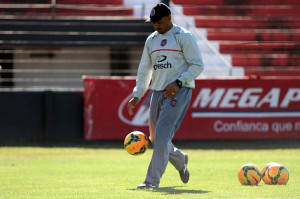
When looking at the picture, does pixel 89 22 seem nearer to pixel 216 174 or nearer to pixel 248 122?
pixel 248 122

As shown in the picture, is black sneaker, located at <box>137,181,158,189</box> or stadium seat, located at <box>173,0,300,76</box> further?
stadium seat, located at <box>173,0,300,76</box>

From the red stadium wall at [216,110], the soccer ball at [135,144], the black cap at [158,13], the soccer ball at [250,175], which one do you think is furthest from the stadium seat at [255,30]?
the black cap at [158,13]

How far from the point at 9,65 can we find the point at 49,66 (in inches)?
49.9

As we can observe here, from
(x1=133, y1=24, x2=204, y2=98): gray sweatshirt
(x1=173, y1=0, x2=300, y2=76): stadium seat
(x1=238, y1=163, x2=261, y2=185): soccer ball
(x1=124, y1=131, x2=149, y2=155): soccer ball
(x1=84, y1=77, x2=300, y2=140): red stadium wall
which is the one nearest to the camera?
(x1=133, y1=24, x2=204, y2=98): gray sweatshirt

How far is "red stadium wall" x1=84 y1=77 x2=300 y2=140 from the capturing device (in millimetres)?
15047

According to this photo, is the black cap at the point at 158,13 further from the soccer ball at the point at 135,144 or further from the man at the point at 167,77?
the soccer ball at the point at 135,144

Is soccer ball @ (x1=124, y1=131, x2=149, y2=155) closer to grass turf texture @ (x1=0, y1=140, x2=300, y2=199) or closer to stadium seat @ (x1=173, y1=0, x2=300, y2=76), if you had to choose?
grass turf texture @ (x1=0, y1=140, x2=300, y2=199)

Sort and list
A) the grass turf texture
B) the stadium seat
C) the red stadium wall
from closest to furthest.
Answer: the grass turf texture < the red stadium wall < the stadium seat

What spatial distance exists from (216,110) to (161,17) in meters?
8.44

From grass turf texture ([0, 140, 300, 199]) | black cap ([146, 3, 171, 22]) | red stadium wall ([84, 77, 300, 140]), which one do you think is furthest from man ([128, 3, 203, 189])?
red stadium wall ([84, 77, 300, 140])

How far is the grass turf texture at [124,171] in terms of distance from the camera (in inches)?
261

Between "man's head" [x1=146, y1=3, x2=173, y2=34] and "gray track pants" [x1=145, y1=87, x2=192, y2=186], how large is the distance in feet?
2.45

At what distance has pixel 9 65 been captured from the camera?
Result: 19219 mm

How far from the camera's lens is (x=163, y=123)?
7039 millimetres
